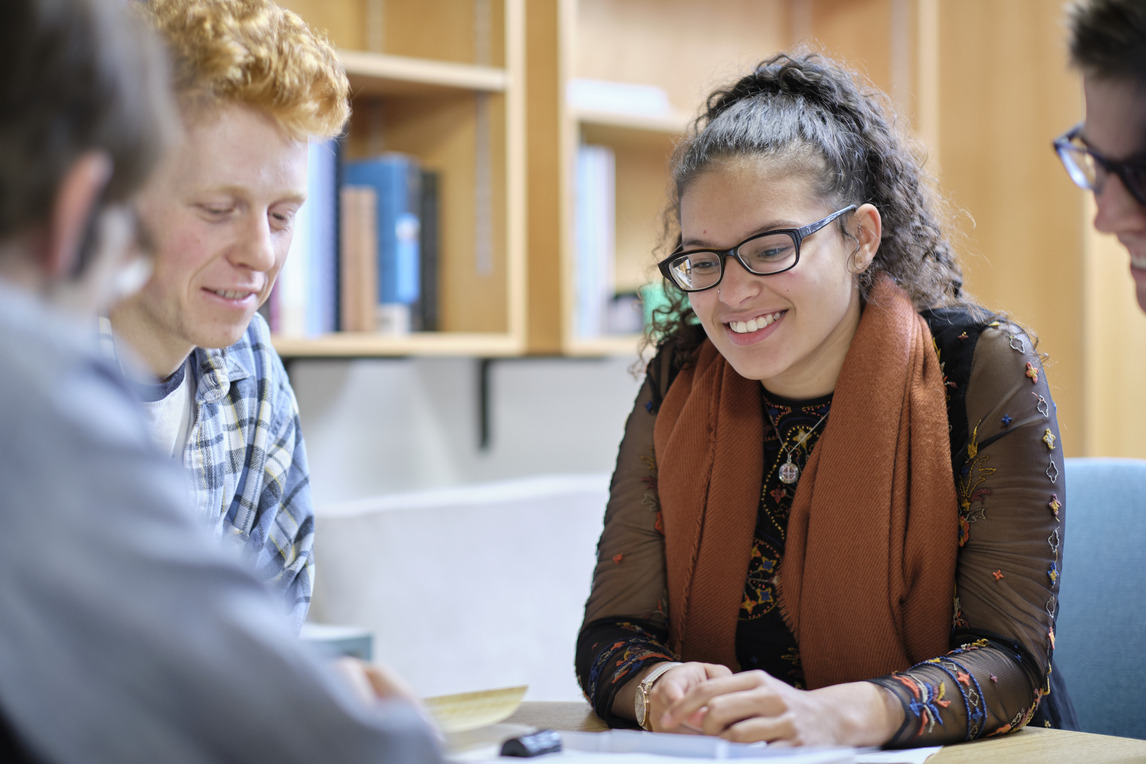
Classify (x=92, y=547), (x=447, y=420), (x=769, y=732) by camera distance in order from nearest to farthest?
(x=92, y=547) → (x=769, y=732) → (x=447, y=420)

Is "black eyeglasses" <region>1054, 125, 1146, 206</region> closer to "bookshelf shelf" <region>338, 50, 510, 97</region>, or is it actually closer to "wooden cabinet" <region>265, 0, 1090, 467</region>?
"wooden cabinet" <region>265, 0, 1090, 467</region>

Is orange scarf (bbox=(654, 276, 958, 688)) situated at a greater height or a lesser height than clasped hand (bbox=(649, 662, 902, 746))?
greater

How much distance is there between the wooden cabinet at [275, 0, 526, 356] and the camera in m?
1.94

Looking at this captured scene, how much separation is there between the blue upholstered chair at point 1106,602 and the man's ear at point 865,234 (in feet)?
1.34

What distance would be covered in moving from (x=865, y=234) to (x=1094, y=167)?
464 mm

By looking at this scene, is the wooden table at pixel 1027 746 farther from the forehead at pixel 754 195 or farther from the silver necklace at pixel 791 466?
the forehead at pixel 754 195

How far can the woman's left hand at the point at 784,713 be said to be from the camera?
2.90 ft

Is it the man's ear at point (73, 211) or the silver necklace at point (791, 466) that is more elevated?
the man's ear at point (73, 211)

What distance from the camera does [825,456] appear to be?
47.6 inches

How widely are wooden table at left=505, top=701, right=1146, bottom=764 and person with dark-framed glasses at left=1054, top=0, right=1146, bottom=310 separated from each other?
0.37 m

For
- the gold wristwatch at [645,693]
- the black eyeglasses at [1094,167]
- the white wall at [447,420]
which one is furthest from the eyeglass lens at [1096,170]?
the white wall at [447,420]

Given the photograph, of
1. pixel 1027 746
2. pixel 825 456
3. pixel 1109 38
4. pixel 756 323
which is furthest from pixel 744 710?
pixel 1109 38

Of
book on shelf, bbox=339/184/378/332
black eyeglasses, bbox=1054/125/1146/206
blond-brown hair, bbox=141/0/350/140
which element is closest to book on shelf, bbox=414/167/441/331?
book on shelf, bbox=339/184/378/332

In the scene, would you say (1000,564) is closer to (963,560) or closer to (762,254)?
(963,560)
